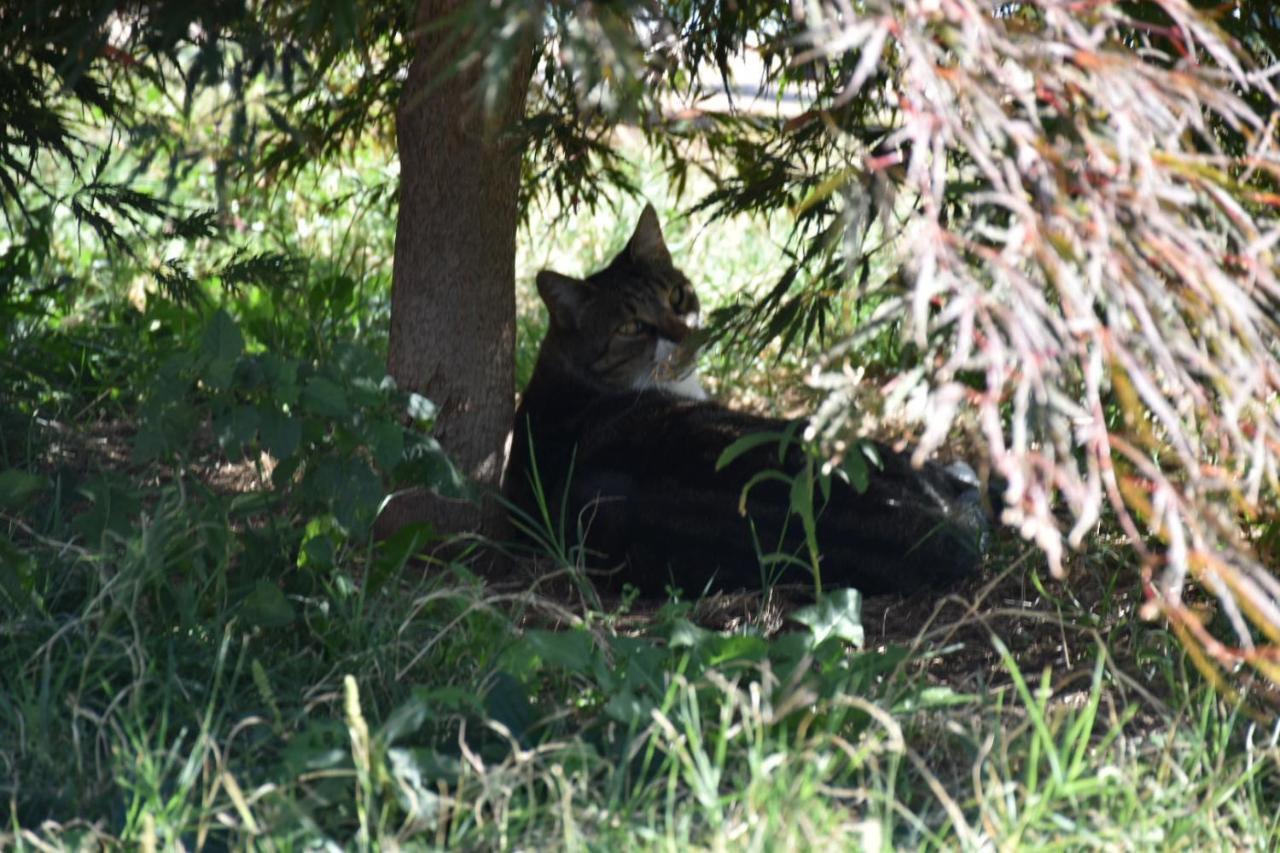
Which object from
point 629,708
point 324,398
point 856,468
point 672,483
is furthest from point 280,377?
point 672,483

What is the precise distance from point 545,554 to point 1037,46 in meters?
2.13

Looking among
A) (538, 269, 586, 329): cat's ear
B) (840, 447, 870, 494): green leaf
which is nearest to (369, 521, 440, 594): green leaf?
(840, 447, 870, 494): green leaf

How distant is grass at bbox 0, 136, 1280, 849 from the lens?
5.92 feet

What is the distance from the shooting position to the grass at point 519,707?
1.81 meters

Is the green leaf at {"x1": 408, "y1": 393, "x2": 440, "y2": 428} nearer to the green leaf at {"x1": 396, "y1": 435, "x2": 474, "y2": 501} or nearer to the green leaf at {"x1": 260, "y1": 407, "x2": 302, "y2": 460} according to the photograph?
the green leaf at {"x1": 396, "y1": 435, "x2": 474, "y2": 501}

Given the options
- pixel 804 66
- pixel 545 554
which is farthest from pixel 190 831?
pixel 804 66

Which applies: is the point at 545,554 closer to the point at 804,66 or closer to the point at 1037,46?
the point at 804,66

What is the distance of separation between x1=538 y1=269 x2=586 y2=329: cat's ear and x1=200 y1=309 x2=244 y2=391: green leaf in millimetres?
1539

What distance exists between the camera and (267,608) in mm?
2312

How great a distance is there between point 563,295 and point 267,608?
183 centimetres

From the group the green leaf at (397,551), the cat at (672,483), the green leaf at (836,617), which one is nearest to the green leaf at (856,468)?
the green leaf at (836,617)

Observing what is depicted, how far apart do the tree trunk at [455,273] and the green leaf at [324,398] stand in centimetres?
83

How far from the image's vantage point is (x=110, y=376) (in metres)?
3.84

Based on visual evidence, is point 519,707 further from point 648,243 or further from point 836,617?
point 648,243
